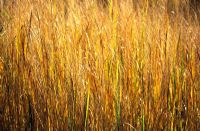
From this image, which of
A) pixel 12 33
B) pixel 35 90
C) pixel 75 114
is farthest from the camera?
pixel 12 33

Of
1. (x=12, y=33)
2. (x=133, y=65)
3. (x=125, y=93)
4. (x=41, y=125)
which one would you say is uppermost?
(x=12, y=33)

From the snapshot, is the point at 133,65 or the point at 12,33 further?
the point at 12,33

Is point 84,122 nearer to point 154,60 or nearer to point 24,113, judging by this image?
point 24,113

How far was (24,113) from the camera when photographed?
1.58 m

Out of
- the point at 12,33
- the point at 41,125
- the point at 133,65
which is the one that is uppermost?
the point at 12,33

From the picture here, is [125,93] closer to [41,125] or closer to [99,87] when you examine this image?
[99,87]

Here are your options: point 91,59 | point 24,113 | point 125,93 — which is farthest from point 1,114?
point 125,93

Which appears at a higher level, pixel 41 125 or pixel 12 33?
pixel 12 33

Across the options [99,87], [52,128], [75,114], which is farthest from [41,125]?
[99,87]

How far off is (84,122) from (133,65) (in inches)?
14.3

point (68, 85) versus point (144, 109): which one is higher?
point (68, 85)

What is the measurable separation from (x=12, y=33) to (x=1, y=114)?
0.51 meters

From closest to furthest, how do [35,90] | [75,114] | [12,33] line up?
[75,114] < [35,90] < [12,33]

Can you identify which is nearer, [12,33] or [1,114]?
[1,114]
